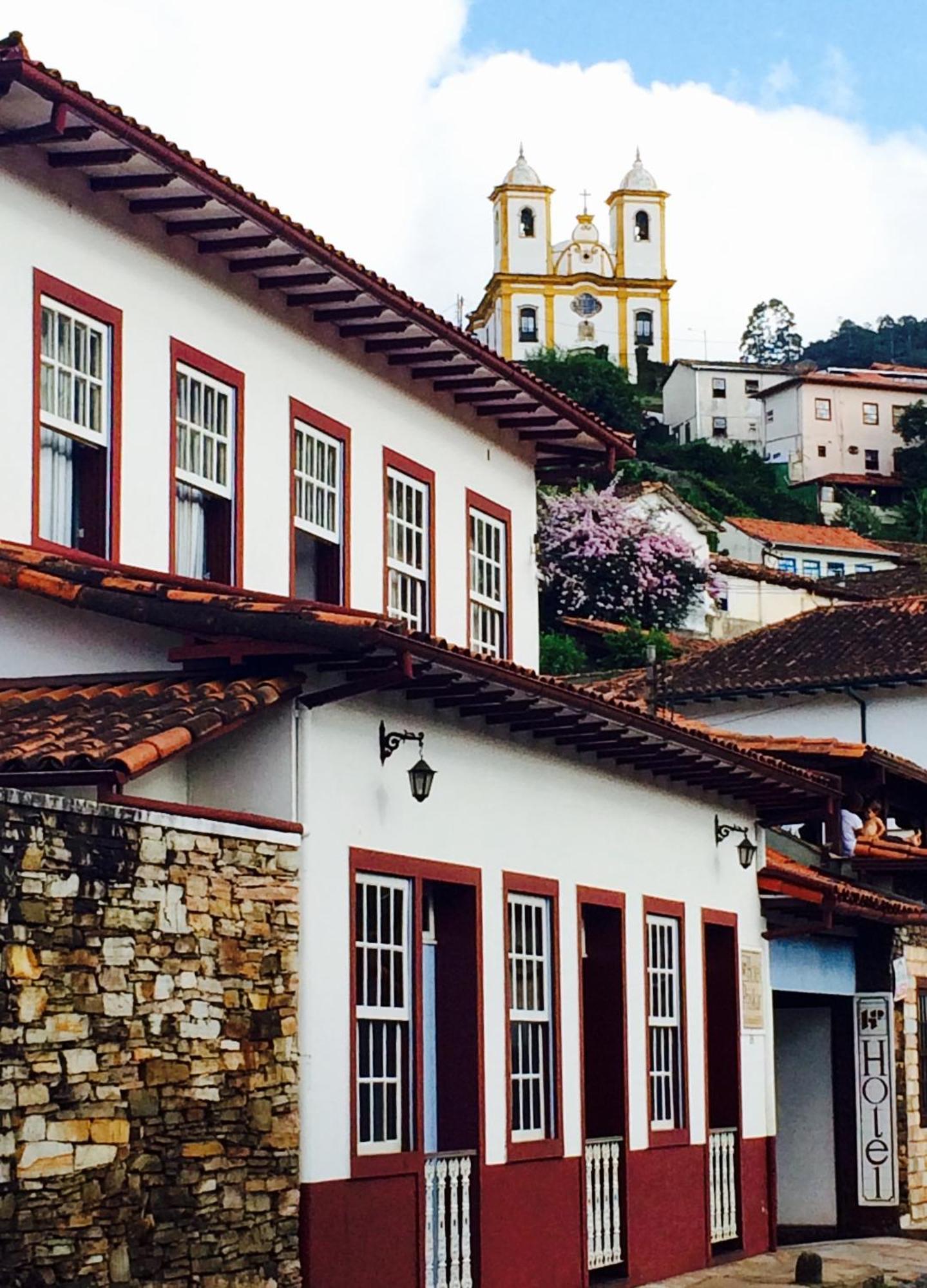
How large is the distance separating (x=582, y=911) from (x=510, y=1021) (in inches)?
69.0

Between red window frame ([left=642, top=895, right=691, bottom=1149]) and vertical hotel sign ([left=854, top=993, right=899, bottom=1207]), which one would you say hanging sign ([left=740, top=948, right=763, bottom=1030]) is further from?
vertical hotel sign ([left=854, top=993, right=899, bottom=1207])

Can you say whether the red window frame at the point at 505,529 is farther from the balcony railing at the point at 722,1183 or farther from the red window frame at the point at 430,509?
the balcony railing at the point at 722,1183

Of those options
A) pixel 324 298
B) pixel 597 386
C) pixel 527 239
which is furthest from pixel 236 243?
pixel 527 239

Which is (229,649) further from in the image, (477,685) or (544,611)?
(544,611)

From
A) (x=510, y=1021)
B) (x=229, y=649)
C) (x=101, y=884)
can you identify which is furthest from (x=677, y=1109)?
(x=101, y=884)

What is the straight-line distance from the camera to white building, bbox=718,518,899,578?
260ft

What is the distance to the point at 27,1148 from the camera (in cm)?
998

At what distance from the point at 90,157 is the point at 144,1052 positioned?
5809mm

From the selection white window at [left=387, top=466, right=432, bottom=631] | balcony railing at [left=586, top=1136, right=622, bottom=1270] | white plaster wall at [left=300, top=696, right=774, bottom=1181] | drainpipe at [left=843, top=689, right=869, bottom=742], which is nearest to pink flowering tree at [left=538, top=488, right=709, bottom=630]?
drainpipe at [left=843, top=689, right=869, bottom=742]

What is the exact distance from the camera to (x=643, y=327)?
421 feet

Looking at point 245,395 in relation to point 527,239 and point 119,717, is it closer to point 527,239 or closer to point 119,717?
point 119,717

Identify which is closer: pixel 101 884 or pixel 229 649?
pixel 101 884

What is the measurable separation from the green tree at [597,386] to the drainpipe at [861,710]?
60388 mm

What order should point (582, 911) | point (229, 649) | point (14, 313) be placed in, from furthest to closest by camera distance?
point (582, 911)
point (14, 313)
point (229, 649)
